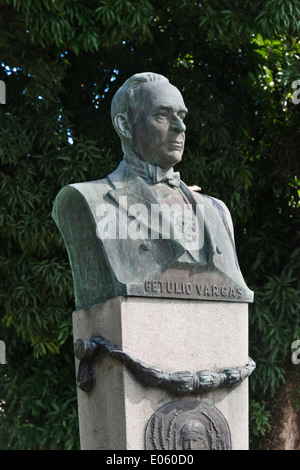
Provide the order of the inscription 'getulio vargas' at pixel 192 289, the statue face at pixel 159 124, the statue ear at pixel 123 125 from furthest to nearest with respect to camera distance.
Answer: the statue ear at pixel 123 125 < the statue face at pixel 159 124 < the inscription 'getulio vargas' at pixel 192 289

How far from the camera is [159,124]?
202 inches

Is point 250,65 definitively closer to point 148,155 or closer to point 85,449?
point 148,155

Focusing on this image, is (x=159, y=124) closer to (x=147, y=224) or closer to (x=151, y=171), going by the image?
(x=151, y=171)

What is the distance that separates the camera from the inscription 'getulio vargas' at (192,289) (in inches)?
190

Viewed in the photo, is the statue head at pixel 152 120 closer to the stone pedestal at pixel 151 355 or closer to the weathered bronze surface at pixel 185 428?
the stone pedestal at pixel 151 355

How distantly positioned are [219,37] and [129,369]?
4.18m

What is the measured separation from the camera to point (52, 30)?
7.61 meters

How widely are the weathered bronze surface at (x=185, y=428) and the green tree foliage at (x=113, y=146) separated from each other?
10.4ft

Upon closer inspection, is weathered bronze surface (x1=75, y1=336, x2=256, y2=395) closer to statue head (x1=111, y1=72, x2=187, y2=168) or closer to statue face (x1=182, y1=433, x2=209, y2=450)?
statue face (x1=182, y1=433, x2=209, y2=450)

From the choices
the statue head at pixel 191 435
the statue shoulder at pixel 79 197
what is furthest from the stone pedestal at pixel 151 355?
the statue shoulder at pixel 79 197

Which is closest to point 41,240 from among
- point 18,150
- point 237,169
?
point 18,150

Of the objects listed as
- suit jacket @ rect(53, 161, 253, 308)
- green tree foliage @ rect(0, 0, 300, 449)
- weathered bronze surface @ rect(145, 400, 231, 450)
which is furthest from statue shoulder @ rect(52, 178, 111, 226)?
green tree foliage @ rect(0, 0, 300, 449)

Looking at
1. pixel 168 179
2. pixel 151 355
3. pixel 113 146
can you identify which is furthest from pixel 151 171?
pixel 113 146

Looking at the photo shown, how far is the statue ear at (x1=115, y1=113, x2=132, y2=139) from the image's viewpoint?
5.26 metres
